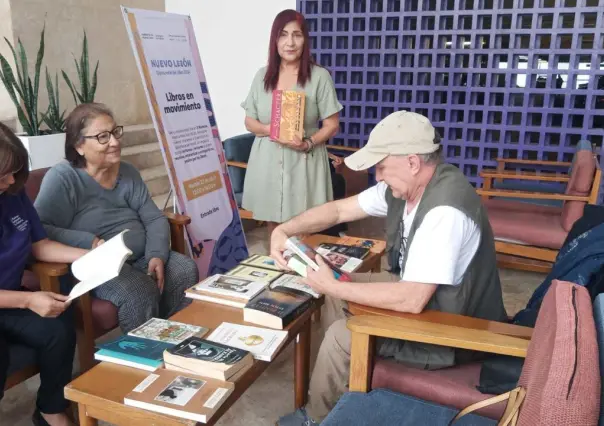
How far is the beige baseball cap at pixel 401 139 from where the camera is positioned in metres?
1.64

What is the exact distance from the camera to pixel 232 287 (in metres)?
1.97

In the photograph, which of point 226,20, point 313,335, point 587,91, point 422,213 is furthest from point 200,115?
point 587,91

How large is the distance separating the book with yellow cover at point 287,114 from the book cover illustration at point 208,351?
157 cm

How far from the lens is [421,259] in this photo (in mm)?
1562

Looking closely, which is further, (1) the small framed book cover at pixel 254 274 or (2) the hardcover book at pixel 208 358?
(1) the small framed book cover at pixel 254 274

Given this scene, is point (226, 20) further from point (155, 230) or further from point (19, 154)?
point (19, 154)

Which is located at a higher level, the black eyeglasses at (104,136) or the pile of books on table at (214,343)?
the black eyeglasses at (104,136)

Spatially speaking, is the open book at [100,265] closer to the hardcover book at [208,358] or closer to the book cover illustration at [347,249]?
the hardcover book at [208,358]

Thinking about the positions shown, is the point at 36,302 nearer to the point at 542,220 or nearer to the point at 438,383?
the point at 438,383

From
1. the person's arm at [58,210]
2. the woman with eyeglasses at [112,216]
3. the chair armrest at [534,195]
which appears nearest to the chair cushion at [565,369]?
the woman with eyeglasses at [112,216]

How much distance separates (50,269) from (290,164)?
56.4 inches

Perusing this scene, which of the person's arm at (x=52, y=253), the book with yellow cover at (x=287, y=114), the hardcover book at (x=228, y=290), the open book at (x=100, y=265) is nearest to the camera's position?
the open book at (x=100, y=265)

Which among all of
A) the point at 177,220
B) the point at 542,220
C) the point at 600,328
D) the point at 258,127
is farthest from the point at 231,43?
the point at 600,328

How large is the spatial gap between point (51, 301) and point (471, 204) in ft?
4.60
